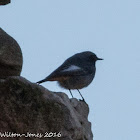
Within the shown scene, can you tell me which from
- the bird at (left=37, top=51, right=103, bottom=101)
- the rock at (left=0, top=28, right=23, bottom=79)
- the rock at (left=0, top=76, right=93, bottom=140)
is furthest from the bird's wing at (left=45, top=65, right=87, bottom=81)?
the rock at (left=0, top=76, right=93, bottom=140)

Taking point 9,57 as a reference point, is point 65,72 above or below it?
below

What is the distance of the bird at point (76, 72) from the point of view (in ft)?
39.5

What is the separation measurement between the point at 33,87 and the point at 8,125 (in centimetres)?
76

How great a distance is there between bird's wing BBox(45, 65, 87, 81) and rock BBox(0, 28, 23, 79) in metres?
2.43

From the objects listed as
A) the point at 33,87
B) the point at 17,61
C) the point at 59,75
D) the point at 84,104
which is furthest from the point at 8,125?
the point at 59,75

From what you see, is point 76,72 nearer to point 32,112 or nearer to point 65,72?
point 65,72

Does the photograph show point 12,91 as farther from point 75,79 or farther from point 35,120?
point 75,79

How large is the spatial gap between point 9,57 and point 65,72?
313cm

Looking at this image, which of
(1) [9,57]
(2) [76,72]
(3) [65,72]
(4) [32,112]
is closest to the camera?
(4) [32,112]

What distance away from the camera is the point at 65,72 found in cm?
1210

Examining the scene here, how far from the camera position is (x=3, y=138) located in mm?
8180

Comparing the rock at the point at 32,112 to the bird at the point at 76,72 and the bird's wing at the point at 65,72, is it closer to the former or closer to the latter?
the bird's wing at the point at 65,72

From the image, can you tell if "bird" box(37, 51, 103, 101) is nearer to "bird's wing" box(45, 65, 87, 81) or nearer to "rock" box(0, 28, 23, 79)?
"bird's wing" box(45, 65, 87, 81)

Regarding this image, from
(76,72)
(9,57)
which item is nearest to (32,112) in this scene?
(9,57)
